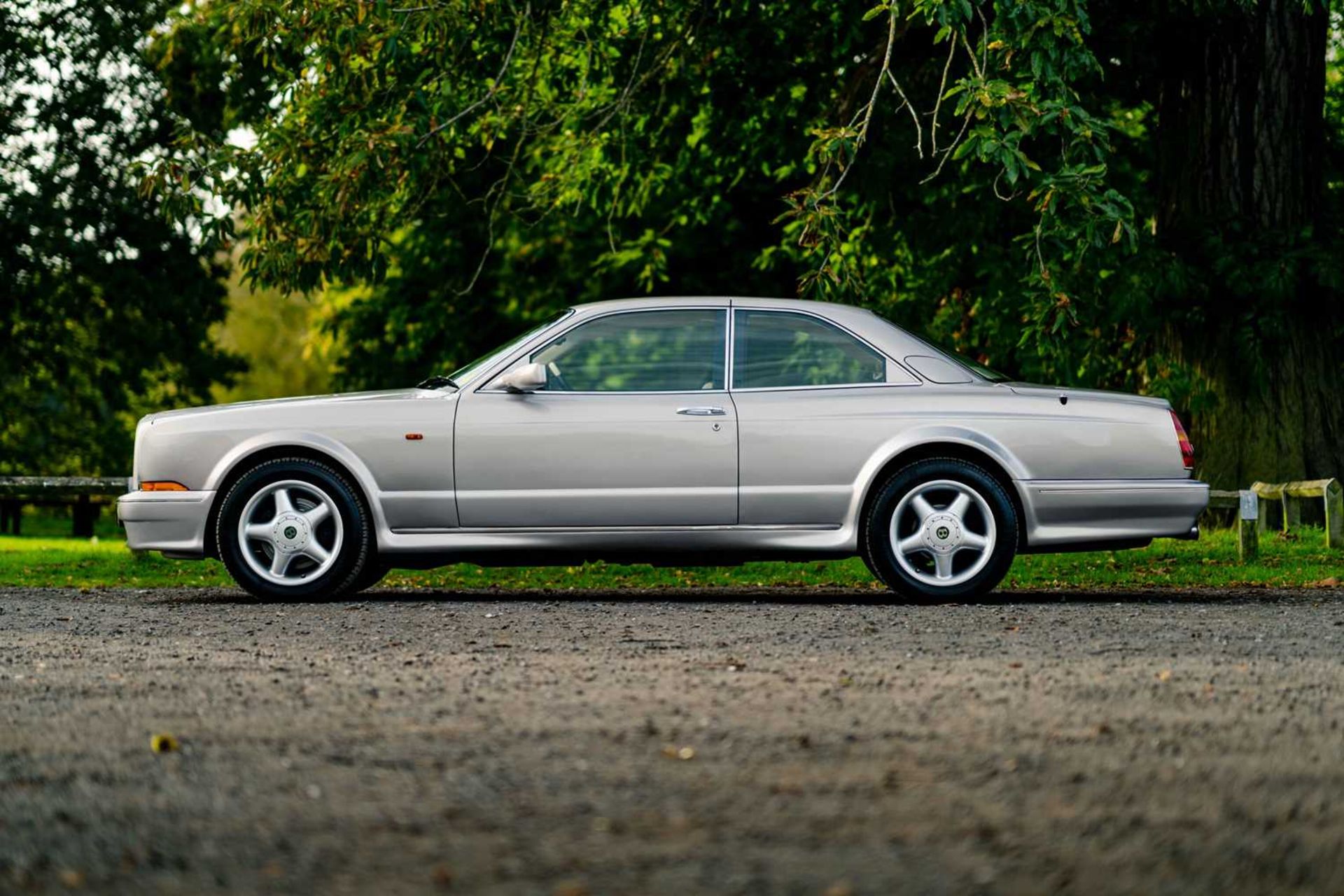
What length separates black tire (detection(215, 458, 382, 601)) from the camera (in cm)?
992

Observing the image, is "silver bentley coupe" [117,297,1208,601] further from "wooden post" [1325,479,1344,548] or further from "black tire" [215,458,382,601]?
"wooden post" [1325,479,1344,548]

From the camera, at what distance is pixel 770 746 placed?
17.1 feet

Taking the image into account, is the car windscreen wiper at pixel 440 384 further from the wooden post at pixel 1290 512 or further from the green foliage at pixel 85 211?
the green foliage at pixel 85 211

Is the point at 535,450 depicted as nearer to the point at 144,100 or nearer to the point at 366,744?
the point at 366,744

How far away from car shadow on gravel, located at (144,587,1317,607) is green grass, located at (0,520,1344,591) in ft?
1.50

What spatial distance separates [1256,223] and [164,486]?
10231 millimetres

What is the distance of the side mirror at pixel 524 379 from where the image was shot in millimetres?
9773

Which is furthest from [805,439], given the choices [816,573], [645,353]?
[816,573]

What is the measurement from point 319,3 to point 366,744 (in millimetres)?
9781

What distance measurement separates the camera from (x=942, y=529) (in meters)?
9.71

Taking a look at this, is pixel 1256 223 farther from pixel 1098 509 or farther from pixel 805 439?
pixel 805 439

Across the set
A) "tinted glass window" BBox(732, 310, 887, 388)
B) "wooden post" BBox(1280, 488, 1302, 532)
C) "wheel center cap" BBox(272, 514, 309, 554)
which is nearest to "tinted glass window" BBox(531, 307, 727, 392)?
"tinted glass window" BBox(732, 310, 887, 388)

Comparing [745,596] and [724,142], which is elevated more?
[724,142]

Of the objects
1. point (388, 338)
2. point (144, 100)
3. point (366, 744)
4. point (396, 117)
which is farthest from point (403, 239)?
point (366, 744)
